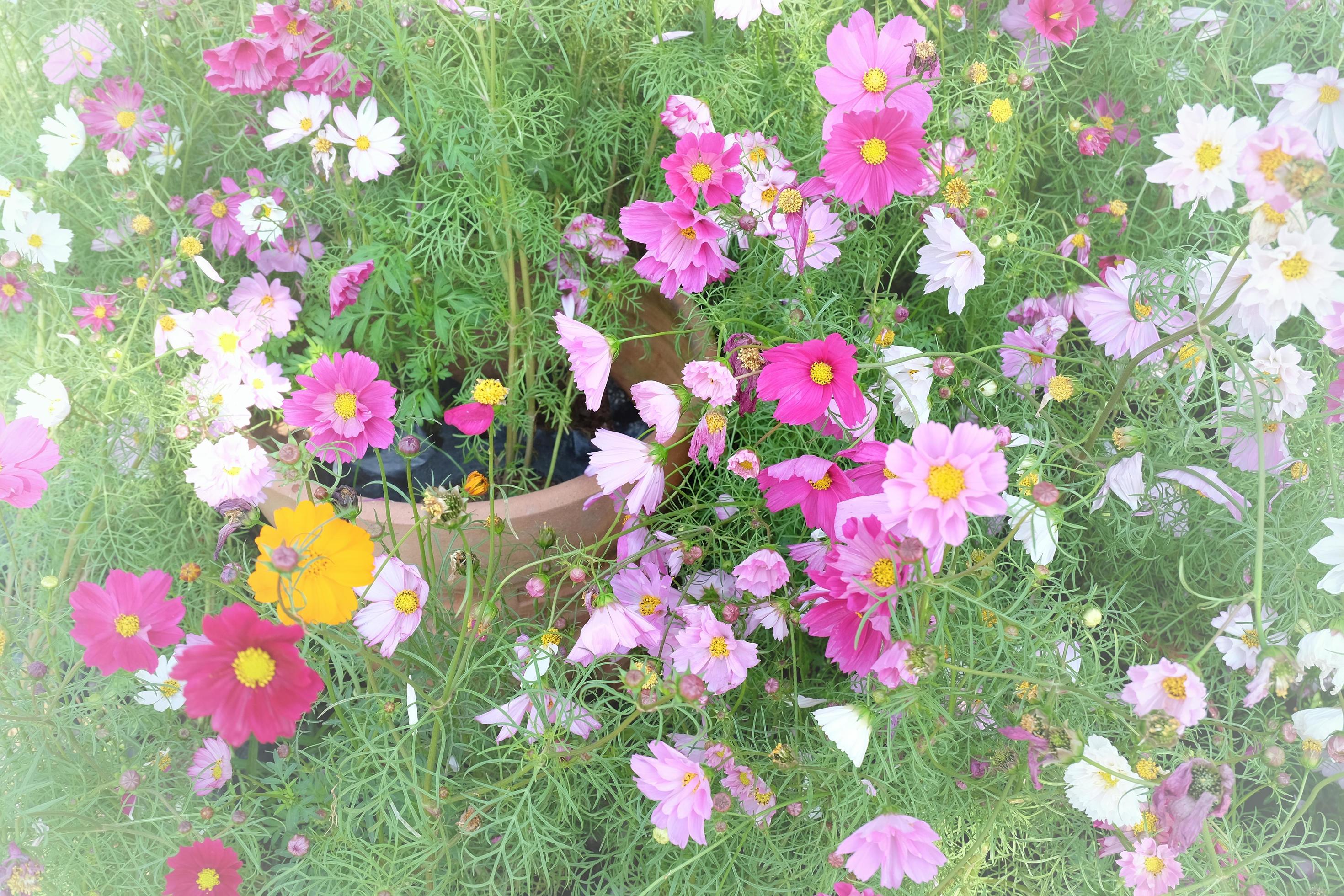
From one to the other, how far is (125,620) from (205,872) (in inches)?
9.1

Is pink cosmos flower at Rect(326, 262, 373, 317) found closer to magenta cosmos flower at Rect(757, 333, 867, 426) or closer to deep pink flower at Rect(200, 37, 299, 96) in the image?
deep pink flower at Rect(200, 37, 299, 96)

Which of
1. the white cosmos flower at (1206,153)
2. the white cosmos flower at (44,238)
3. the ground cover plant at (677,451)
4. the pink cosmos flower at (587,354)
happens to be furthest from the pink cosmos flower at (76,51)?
the white cosmos flower at (1206,153)

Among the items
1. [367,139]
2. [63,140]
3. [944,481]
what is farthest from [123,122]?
[944,481]

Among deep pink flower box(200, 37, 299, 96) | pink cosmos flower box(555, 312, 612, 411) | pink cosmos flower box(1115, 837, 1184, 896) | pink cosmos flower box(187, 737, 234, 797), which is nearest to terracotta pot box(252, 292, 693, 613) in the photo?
pink cosmos flower box(555, 312, 612, 411)

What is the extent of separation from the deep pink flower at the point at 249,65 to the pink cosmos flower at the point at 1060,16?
2.79 ft

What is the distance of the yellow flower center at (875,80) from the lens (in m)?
0.83

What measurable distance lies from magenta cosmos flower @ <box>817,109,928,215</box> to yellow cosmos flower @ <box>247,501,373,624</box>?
543 millimetres

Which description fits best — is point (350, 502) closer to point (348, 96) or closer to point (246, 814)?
point (246, 814)

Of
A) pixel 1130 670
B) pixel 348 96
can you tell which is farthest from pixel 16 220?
pixel 1130 670

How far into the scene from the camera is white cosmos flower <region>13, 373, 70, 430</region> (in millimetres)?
894

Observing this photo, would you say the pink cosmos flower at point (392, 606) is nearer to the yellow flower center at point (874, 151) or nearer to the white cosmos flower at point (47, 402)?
the white cosmos flower at point (47, 402)

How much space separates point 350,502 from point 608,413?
584 mm

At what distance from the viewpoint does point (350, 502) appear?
723 millimetres

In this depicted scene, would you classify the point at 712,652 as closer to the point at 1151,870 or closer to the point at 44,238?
the point at 1151,870
